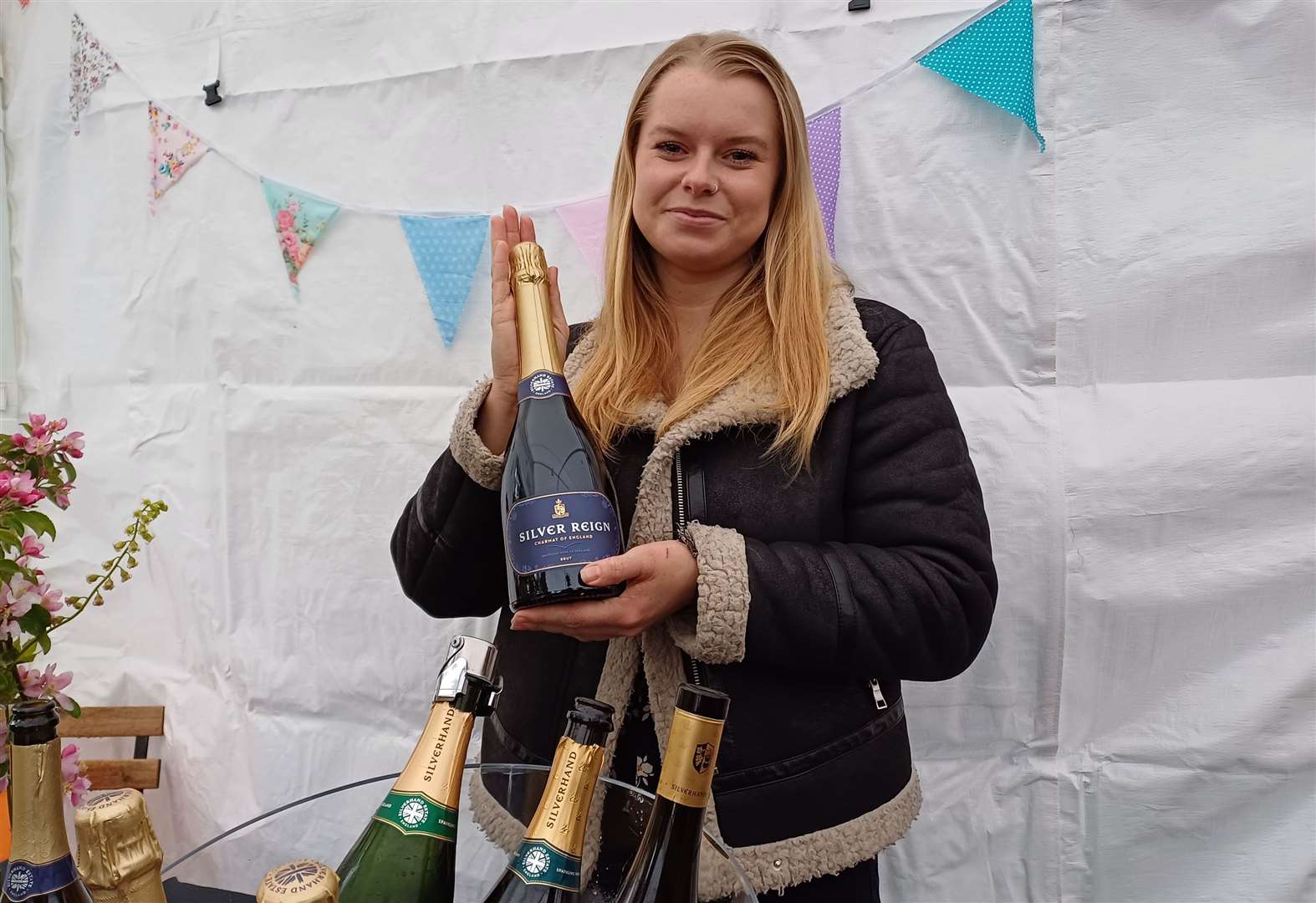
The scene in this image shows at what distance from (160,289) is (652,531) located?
1161 millimetres

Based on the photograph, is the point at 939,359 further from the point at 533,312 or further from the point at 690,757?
the point at 690,757

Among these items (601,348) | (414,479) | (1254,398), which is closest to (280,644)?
(414,479)

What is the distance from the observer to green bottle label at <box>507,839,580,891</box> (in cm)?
39

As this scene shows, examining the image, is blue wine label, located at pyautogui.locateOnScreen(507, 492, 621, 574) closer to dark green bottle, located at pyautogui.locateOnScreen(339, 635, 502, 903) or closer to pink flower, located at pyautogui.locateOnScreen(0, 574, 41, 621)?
dark green bottle, located at pyautogui.locateOnScreen(339, 635, 502, 903)

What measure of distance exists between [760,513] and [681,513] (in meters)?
0.07

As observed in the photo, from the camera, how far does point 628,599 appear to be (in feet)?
1.99

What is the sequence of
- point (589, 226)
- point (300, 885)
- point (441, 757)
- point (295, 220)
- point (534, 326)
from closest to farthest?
point (300, 885) → point (441, 757) → point (534, 326) → point (589, 226) → point (295, 220)

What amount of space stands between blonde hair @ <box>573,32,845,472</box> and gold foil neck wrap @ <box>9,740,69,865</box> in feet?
1.57

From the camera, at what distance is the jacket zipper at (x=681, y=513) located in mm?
720

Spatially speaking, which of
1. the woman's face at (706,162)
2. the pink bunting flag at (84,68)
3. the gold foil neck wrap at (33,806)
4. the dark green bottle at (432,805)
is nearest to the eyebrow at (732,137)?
the woman's face at (706,162)

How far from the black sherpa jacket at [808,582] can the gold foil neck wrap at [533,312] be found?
0.06 meters

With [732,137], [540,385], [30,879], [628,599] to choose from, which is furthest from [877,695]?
[30,879]

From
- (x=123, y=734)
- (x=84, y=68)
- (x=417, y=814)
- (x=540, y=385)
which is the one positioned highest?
(x=84, y=68)

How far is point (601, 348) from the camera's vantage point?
0.85 m
